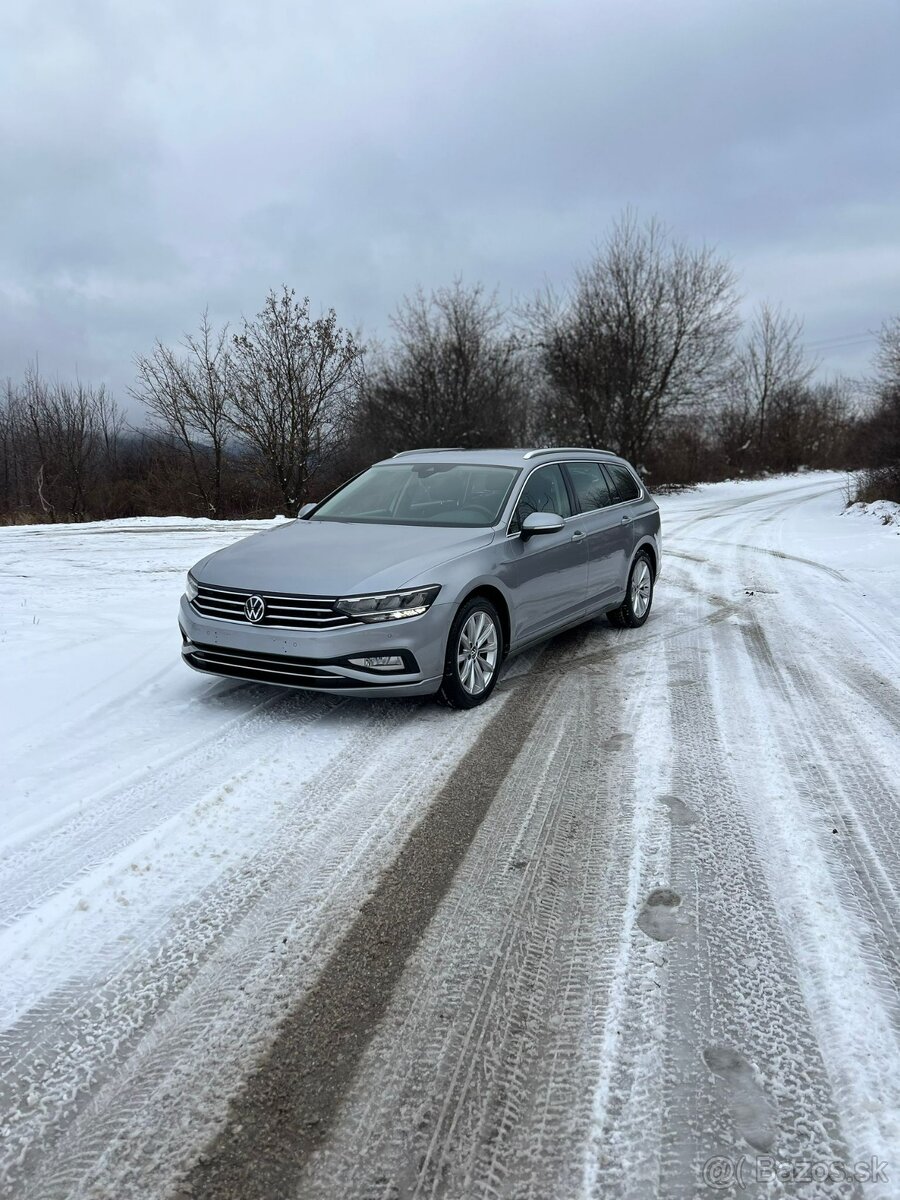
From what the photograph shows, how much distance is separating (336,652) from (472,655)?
101 cm

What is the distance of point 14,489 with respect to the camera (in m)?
35.8

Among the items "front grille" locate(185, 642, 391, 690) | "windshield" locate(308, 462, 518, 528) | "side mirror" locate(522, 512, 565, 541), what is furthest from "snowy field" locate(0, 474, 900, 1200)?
"windshield" locate(308, 462, 518, 528)

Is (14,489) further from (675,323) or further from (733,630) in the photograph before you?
(733,630)

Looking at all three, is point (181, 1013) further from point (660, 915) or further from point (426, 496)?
point (426, 496)

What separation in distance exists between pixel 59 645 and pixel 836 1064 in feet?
19.9

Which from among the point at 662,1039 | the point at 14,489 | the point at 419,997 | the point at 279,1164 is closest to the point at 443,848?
the point at 419,997

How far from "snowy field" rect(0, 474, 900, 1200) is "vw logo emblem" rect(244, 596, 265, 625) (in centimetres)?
62

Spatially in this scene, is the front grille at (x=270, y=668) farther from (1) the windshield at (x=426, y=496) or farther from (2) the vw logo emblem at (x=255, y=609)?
(1) the windshield at (x=426, y=496)

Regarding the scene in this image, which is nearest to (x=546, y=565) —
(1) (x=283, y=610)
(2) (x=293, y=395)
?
(1) (x=283, y=610)

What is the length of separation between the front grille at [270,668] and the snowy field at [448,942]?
276 mm

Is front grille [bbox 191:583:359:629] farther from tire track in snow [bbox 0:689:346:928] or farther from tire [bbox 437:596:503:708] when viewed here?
tire [bbox 437:596:503:708]

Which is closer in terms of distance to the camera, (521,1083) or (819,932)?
(521,1083)

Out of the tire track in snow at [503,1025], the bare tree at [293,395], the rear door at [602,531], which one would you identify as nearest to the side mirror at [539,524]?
the rear door at [602,531]

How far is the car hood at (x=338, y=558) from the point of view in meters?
4.80
